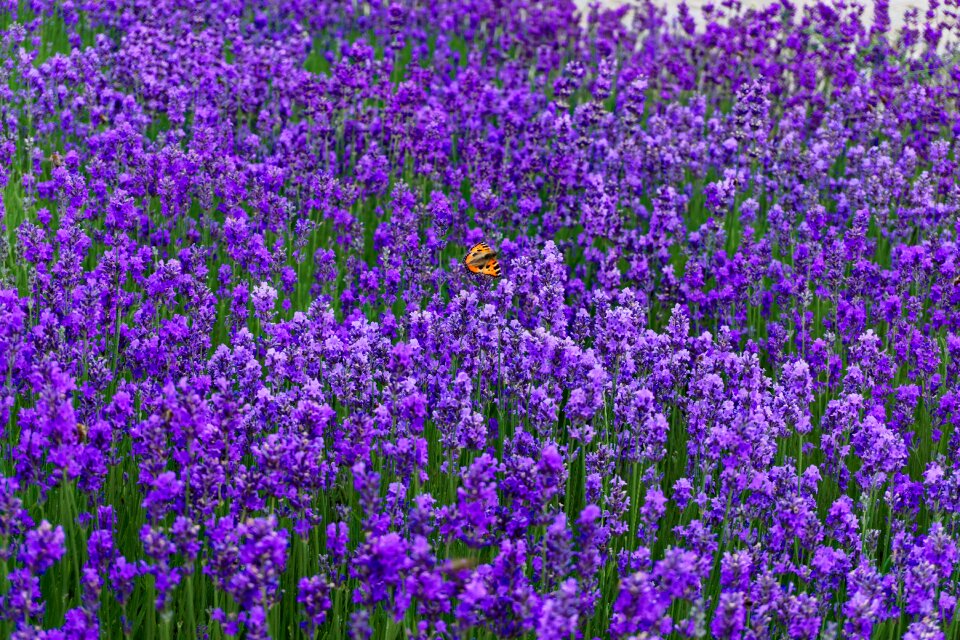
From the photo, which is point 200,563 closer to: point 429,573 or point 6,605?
point 6,605

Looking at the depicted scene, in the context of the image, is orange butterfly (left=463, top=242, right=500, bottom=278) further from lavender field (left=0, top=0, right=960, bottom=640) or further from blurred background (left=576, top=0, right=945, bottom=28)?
blurred background (left=576, top=0, right=945, bottom=28)

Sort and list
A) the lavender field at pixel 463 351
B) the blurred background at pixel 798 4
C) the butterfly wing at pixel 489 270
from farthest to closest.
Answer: the blurred background at pixel 798 4 < the butterfly wing at pixel 489 270 < the lavender field at pixel 463 351

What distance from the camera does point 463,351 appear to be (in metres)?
4.46

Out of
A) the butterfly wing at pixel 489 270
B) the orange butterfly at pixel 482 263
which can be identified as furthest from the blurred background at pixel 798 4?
the butterfly wing at pixel 489 270

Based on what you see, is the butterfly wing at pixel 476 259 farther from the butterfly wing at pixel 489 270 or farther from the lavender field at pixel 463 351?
the lavender field at pixel 463 351

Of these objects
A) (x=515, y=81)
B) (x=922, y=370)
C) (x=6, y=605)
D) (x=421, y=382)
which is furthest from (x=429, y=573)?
(x=515, y=81)

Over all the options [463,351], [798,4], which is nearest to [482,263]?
[463,351]

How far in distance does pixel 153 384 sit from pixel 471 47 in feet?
25.3

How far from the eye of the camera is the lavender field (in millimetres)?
2980

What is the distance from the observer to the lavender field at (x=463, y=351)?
2980 millimetres

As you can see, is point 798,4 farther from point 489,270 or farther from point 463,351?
point 463,351

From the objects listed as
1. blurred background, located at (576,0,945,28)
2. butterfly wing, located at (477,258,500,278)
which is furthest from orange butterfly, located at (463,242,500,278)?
blurred background, located at (576,0,945,28)

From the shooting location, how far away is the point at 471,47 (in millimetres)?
11039

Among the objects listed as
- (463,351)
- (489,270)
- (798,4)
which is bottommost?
(463,351)
